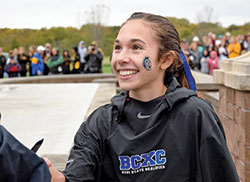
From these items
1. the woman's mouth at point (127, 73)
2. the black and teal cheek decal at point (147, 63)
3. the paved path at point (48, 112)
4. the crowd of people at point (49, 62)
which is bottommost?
the paved path at point (48, 112)

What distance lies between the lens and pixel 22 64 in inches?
653

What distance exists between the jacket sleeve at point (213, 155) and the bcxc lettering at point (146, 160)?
180 mm

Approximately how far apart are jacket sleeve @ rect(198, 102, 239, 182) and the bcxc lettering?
180mm

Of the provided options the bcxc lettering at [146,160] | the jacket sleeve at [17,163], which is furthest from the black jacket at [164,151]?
the jacket sleeve at [17,163]

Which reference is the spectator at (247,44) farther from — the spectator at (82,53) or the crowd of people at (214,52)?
the spectator at (82,53)

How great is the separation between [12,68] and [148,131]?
14.7 m

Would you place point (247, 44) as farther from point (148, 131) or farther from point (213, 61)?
point (148, 131)

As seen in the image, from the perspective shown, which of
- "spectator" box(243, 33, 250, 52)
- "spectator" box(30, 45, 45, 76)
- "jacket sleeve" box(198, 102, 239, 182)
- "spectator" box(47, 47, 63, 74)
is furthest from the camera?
"spectator" box(47, 47, 63, 74)

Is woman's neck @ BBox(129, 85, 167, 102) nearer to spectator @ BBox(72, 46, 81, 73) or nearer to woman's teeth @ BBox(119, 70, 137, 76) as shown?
woman's teeth @ BBox(119, 70, 137, 76)

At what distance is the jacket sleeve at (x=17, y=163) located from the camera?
1239mm

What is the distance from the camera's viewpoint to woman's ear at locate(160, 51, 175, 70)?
6.84 ft

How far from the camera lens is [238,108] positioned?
3.49m

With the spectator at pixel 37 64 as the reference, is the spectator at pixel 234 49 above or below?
above

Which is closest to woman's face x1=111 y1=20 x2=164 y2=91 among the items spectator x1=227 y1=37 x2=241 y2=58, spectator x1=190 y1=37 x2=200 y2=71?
spectator x1=190 y1=37 x2=200 y2=71
